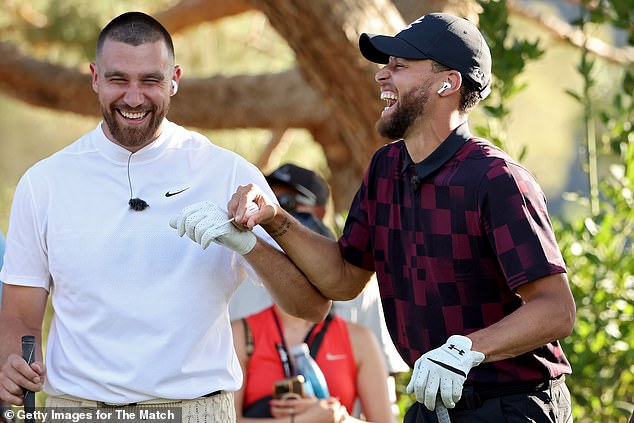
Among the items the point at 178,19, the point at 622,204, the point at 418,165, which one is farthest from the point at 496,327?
the point at 178,19

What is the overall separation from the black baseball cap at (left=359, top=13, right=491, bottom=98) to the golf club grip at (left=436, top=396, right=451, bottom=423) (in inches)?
37.4

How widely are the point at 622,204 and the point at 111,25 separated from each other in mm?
2808

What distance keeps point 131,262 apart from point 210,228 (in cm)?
30

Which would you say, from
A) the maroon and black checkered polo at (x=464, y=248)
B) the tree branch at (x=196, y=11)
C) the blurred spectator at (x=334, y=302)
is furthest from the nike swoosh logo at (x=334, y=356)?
the tree branch at (x=196, y=11)

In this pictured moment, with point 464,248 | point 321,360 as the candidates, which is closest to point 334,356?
point 321,360

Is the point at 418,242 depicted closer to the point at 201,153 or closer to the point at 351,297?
the point at 351,297

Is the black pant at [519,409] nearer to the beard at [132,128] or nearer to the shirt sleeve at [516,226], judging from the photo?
the shirt sleeve at [516,226]

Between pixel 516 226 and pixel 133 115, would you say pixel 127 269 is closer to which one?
pixel 133 115

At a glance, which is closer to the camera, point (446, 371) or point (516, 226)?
point (446, 371)

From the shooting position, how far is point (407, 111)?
11.0ft

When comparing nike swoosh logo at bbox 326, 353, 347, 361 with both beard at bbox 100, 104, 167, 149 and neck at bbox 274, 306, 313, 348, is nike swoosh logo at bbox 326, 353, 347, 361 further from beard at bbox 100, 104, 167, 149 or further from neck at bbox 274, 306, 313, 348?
beard at bbox 100, 104, 167, 149

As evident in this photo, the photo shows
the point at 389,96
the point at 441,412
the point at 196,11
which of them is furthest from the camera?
the point at 196,11

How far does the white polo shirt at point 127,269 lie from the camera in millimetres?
3283

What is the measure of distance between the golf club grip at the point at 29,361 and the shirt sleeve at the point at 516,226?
1.30 meters
